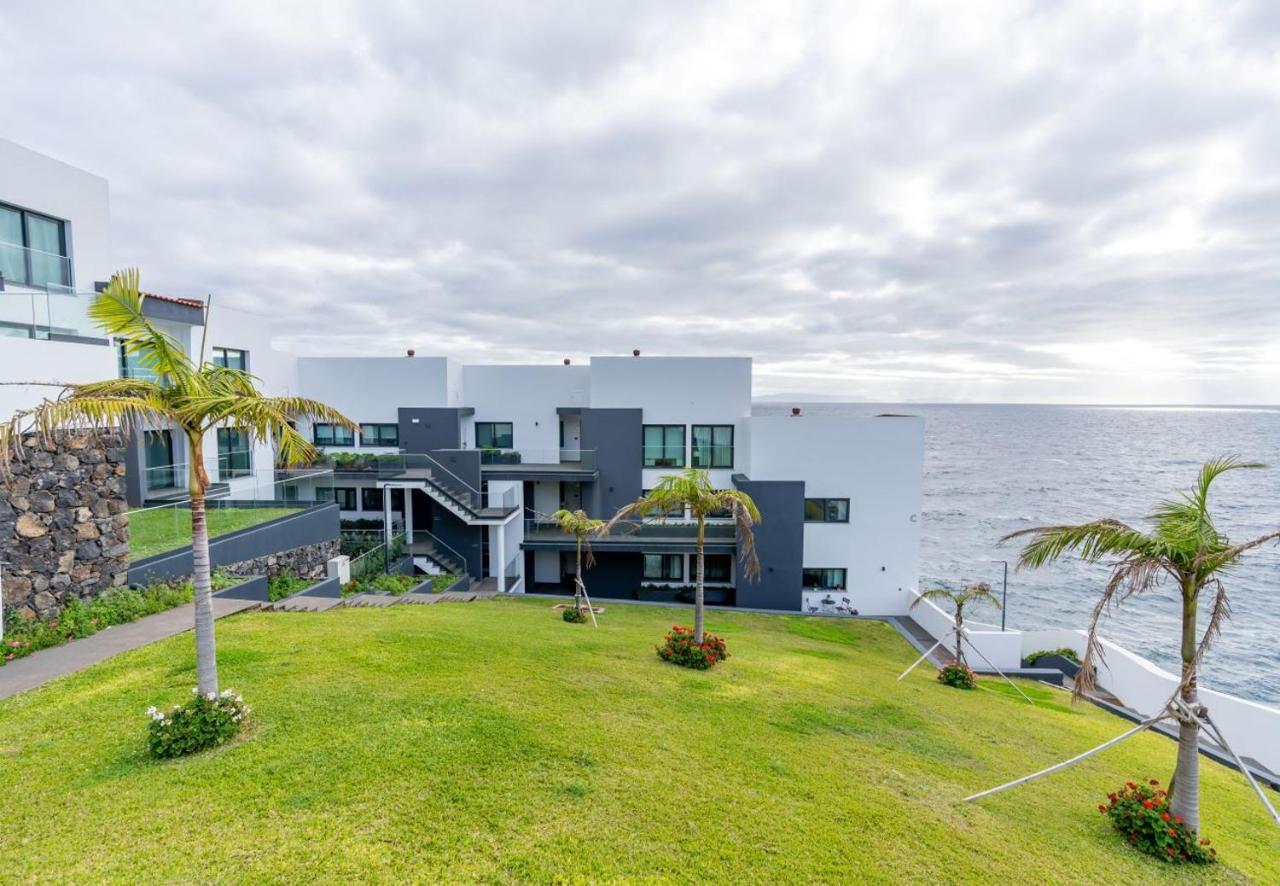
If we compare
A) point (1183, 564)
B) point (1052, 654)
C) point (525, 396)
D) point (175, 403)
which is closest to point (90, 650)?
point (175, 403)

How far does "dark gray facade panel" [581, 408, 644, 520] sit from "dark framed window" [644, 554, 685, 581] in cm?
247

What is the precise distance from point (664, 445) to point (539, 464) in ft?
16.5

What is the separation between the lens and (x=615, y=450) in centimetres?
2144

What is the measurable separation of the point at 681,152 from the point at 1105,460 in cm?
11037

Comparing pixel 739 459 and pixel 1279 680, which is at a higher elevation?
pixel 739 459

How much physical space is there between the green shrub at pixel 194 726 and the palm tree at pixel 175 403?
0.17 metres

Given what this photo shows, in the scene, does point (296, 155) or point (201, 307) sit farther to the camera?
point (201, 307)

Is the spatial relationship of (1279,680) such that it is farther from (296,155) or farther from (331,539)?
(296,155)

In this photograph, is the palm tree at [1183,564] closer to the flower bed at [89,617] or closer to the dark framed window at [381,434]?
the flower bed at [89,617]

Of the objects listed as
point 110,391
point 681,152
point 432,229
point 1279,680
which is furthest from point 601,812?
point 1279,680

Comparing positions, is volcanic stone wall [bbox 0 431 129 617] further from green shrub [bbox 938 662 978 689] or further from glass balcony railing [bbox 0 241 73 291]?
green shrub [bbox 938 662 978 689]

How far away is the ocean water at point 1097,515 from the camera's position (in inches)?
1046

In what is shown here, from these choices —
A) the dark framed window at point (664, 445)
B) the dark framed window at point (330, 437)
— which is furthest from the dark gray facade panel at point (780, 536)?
the dark framed window at point (330, 437)

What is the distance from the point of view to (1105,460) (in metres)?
92.6
